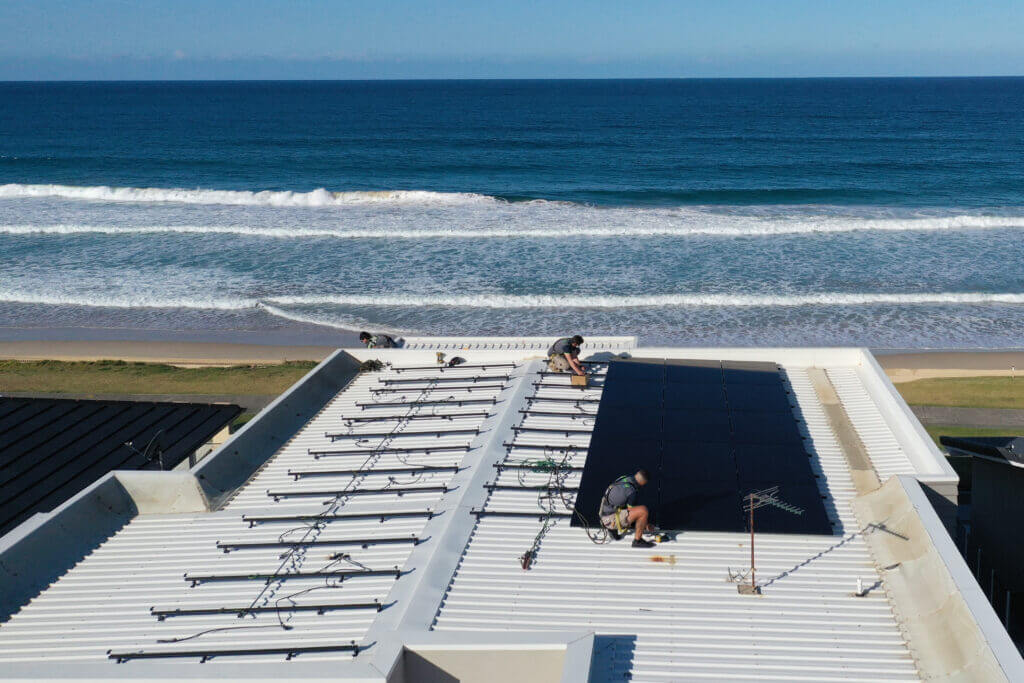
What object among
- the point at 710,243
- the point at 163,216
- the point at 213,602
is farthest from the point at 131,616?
the point at 163,216

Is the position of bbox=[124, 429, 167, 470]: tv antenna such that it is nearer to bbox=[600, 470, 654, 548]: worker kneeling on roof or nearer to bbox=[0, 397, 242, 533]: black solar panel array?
bbox=[0, 397, 242, 533]: black solar panel array

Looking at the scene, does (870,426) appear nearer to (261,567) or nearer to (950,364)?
(261,567)

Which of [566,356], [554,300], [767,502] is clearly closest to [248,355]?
[554,300]

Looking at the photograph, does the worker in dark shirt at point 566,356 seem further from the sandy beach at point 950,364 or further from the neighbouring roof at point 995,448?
the sandy beach at point 950,364

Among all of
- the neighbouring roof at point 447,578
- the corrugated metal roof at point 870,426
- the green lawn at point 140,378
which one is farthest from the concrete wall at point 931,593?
the green lawn at point 140,378

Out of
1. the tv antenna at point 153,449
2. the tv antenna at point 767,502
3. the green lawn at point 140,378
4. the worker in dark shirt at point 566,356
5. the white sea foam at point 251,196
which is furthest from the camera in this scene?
the white sea foam at point 251,196
